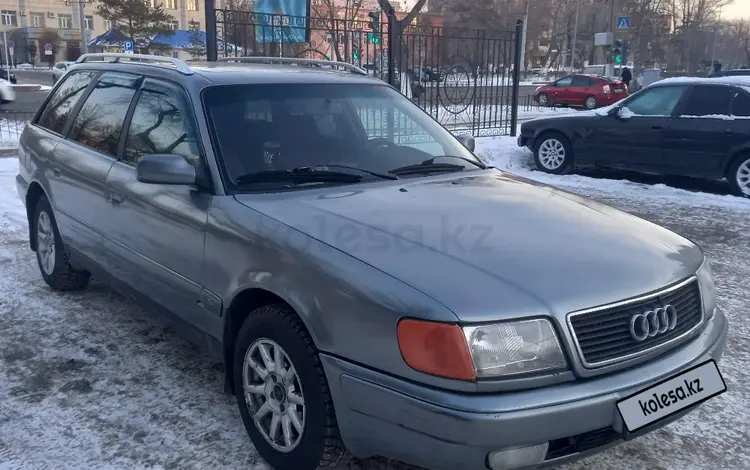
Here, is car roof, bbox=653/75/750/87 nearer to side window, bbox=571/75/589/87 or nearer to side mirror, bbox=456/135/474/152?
side mirror, bbox=456/135/474/152

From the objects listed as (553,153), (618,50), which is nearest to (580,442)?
(553,153)

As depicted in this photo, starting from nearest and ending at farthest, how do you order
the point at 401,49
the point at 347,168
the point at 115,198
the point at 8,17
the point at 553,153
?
the point at 347,168
the point at 115,198
the point at 553,153
the point at 401,49
the point at 8,17

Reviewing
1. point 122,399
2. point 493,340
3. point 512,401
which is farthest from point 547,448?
point 122,399

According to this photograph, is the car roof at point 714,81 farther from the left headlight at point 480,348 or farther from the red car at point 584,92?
the red car at point 584,92

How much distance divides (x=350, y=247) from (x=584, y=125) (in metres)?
8.98

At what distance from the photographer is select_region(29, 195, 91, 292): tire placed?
5.09 m

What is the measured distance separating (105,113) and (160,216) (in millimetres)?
1244

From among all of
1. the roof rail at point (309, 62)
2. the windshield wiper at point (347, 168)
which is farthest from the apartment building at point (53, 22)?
the windshield wiper at point (347, 168)

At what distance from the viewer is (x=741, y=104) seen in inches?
374

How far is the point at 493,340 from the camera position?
2379mm

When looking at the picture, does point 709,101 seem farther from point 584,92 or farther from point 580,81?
point 580,81

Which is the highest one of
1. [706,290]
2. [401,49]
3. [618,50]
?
[618,50]

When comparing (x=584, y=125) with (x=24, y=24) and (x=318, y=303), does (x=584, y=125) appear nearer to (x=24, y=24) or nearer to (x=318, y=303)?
(x=318, y=303)

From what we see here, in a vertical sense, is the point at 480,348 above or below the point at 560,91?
below
